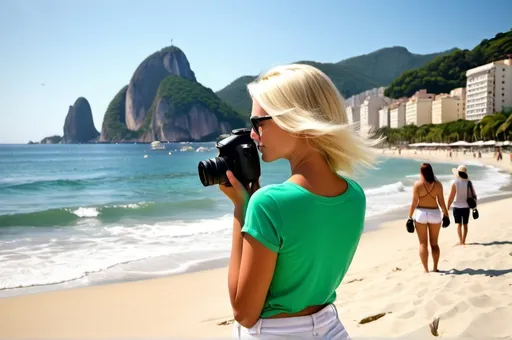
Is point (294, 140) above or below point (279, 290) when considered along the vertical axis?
above

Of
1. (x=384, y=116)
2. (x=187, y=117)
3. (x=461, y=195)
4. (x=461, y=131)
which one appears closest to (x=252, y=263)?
(x=461, y=195)

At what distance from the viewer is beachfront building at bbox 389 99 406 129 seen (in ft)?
411

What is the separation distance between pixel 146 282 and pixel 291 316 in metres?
6.60

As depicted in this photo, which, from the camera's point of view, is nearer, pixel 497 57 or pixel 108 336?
pixel 108 336

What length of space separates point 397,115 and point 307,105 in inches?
5206

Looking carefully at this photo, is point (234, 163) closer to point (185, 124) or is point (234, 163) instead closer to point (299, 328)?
point (299, 328)

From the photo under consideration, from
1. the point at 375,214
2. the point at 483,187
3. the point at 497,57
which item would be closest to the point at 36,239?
the point at 375,214

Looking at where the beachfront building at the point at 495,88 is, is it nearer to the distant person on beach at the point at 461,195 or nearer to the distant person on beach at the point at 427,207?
the distant person on beach at the point at 461,195

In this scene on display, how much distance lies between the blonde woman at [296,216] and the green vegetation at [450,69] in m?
133

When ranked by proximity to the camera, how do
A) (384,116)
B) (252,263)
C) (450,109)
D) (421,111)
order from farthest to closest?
(384,116), (421,111), (450,109), (252,263)

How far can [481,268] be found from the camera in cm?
570

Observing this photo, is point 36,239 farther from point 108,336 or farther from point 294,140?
point 294,140

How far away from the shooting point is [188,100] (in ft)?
604

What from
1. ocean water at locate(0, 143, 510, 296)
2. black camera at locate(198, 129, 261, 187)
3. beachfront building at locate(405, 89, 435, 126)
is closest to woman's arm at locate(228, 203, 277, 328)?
black camera at locate(198, 129, 261, 187)
